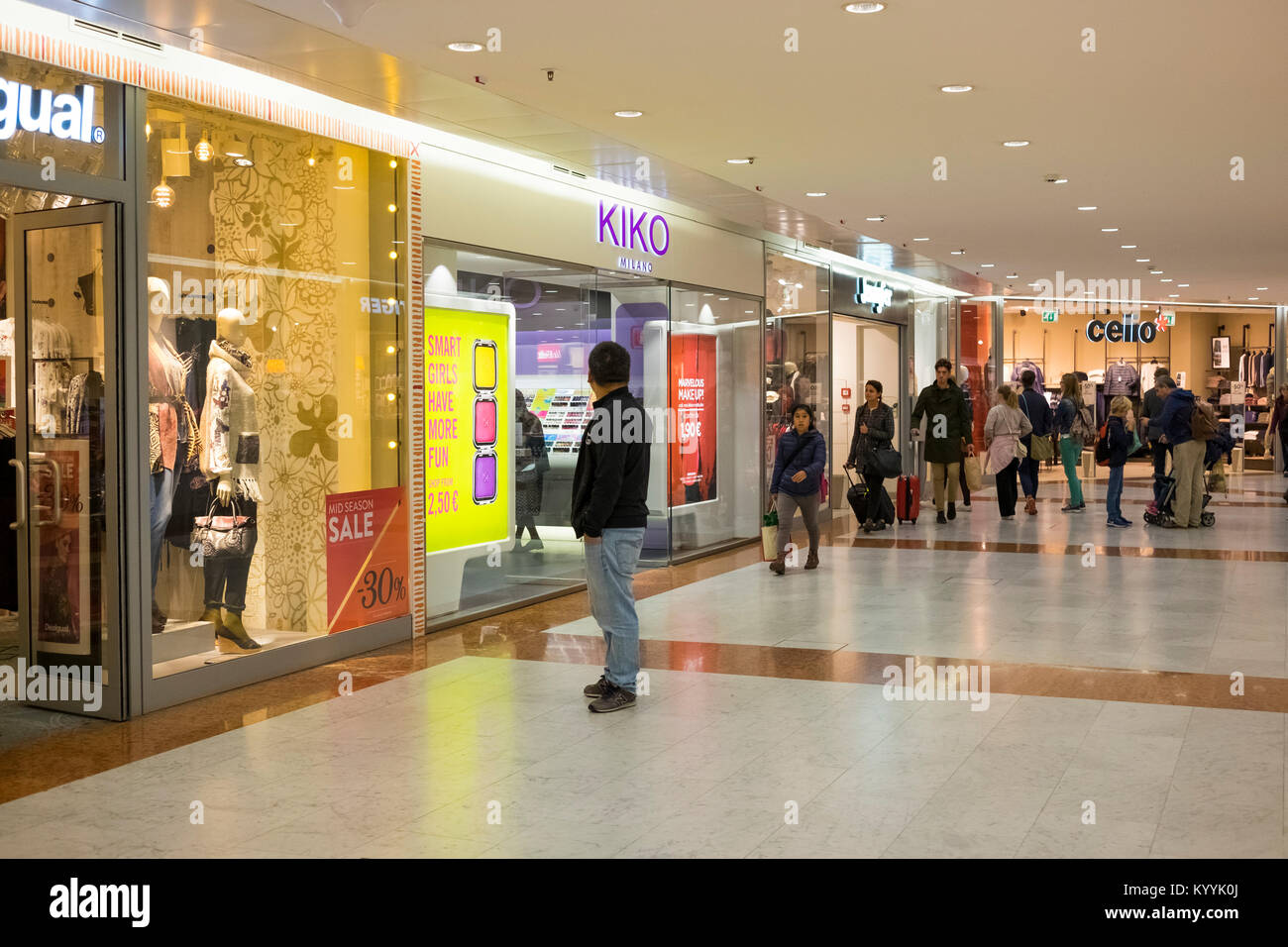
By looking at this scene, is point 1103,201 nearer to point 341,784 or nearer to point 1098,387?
point 341,784

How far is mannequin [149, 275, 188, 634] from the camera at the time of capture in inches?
252

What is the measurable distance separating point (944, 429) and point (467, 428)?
7882mm

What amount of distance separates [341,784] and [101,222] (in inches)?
121

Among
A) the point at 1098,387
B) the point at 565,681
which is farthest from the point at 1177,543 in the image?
the point at 1098,387

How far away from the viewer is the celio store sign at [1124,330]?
29.5 meters

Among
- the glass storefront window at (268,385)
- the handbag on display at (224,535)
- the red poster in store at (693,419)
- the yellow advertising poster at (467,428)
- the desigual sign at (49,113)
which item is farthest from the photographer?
the red poster in store at (693,419)

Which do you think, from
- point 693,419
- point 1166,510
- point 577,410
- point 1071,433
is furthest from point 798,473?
point 1071,433

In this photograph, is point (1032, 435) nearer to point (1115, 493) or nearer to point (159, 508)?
point (1115, 493)

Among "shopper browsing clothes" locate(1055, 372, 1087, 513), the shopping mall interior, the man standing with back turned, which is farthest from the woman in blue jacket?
"shopper browsing clothes" locate(1055, 372, 1087, 513)

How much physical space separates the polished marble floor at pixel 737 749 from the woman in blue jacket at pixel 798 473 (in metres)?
1.77

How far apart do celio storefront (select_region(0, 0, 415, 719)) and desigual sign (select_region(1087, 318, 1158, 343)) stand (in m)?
24.6

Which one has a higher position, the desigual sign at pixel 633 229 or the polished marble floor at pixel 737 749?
the desigual sign at pixel 633 229

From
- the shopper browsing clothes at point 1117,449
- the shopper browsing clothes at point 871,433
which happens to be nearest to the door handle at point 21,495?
the shopper browsing clothes at point 871,433

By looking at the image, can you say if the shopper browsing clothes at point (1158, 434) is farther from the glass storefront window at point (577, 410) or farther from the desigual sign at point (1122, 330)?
the desigual sign at point (1122, 330)
